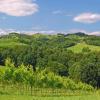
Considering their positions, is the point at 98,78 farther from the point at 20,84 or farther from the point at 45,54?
the point at 20,84

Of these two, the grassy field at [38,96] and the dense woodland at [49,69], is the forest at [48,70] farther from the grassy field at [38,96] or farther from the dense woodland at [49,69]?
the grassy field at [38,96]

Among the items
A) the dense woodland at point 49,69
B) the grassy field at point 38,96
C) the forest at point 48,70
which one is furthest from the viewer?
the dense woodland at point 49,69

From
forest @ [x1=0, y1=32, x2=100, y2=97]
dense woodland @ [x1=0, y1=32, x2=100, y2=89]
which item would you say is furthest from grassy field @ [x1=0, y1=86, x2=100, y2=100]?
dense woodland @ [x1=0, y1=32, x2=100, y2=89]

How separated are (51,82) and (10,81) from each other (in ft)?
44.0

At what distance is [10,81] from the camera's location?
7012 centimetres

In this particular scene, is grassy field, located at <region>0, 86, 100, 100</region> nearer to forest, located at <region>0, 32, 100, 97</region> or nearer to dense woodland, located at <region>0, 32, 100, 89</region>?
forest, located at <region>0, 32, 100, 97</region>

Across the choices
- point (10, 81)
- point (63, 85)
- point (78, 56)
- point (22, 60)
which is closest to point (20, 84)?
point (10, 81)

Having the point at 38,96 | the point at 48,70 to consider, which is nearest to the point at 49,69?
the point at 48,70

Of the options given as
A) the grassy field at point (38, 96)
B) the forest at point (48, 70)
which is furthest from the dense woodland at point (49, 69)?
the grassy field at point (38, 96)

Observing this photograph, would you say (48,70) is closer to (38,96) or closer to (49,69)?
(49,69)

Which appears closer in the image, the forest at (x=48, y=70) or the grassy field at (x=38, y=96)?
the grassy field at (x=38, y=96)

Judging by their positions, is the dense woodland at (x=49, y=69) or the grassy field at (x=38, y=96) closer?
the grassy field at (x=38, y=96)

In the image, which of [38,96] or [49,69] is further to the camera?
[49,69]

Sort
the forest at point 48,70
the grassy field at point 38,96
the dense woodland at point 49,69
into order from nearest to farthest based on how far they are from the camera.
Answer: the grassy field at point 38,96 < the forest at point 48,70 < the dense woodland at point 49,69
